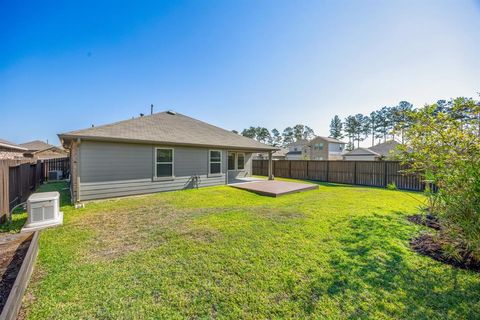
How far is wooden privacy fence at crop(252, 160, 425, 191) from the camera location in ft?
37.9

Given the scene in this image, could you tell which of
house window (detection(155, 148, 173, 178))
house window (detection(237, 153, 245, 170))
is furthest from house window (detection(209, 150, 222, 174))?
house window (detection(237, 153, 245, 170))

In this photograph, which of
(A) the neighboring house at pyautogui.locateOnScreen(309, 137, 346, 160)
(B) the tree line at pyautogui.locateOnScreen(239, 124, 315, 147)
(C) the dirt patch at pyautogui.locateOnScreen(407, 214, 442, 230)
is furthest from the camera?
(B) the tree line at pyautogui.locateOnScreen(239, 124, 315, 147)

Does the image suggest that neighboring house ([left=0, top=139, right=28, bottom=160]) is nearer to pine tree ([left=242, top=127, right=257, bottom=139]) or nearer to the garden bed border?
the garden bed border

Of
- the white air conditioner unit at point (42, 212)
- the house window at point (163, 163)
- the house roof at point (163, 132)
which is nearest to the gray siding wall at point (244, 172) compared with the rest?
the house roof at point (163, 132)

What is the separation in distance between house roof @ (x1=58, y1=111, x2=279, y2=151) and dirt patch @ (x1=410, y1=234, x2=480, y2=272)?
329 inches

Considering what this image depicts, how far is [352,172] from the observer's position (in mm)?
13547

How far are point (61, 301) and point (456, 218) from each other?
18.3 feet

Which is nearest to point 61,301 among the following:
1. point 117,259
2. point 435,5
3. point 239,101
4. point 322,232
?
point 117,259

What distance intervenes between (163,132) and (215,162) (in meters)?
3.16

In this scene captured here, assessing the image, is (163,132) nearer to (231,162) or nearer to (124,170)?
(124,170)

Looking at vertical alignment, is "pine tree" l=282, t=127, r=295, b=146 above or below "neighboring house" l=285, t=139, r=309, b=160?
above

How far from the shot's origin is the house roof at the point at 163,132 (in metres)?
7.28

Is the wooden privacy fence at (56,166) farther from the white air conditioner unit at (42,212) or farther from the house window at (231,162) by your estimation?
the white air conditioner unit at (42,212)

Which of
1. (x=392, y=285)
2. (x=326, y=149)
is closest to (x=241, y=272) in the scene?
(x=392, y=285)
